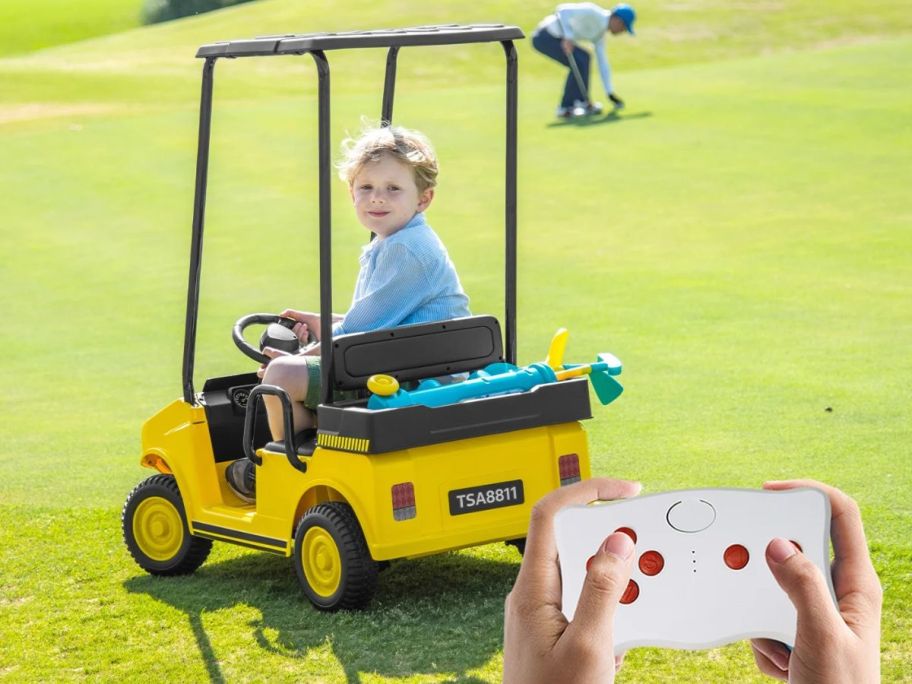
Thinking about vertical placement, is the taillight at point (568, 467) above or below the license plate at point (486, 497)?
above

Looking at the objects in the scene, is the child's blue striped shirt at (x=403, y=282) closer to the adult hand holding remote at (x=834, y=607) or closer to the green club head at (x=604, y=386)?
the green club head at (x=604, y=386)

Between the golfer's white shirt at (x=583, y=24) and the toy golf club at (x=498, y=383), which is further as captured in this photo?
the golfer's white shirt at (x=583, y=24)

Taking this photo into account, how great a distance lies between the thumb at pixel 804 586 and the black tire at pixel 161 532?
455 centimetres

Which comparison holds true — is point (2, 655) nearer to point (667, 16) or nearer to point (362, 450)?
point (362, 450)

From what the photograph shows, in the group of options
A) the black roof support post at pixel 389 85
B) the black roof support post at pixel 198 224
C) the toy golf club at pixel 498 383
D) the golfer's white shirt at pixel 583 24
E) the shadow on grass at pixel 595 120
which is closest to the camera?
the toy golf club at pixel 498 383

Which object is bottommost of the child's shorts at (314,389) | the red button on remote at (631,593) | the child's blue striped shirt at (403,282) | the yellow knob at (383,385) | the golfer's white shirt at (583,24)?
the child's shorts at (314,389)

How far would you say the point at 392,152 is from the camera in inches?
191

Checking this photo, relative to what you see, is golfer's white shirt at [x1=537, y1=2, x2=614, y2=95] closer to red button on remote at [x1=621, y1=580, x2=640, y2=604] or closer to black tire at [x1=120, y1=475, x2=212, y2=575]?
black tire at [x1=120, y1=475, x2=212, y2=575]

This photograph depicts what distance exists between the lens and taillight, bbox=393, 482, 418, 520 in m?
4.54

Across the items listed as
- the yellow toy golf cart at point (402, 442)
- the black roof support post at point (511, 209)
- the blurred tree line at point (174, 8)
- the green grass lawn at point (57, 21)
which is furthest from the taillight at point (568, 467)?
the blurred tree line at point (174, 8)

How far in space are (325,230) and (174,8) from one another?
64.7m

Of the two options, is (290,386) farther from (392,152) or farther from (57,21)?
(57,21)

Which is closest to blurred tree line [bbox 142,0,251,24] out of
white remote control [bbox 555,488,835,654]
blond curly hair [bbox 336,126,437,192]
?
blond curly hair [bbox 336,126,437,192]

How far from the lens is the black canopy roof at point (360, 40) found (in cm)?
449
